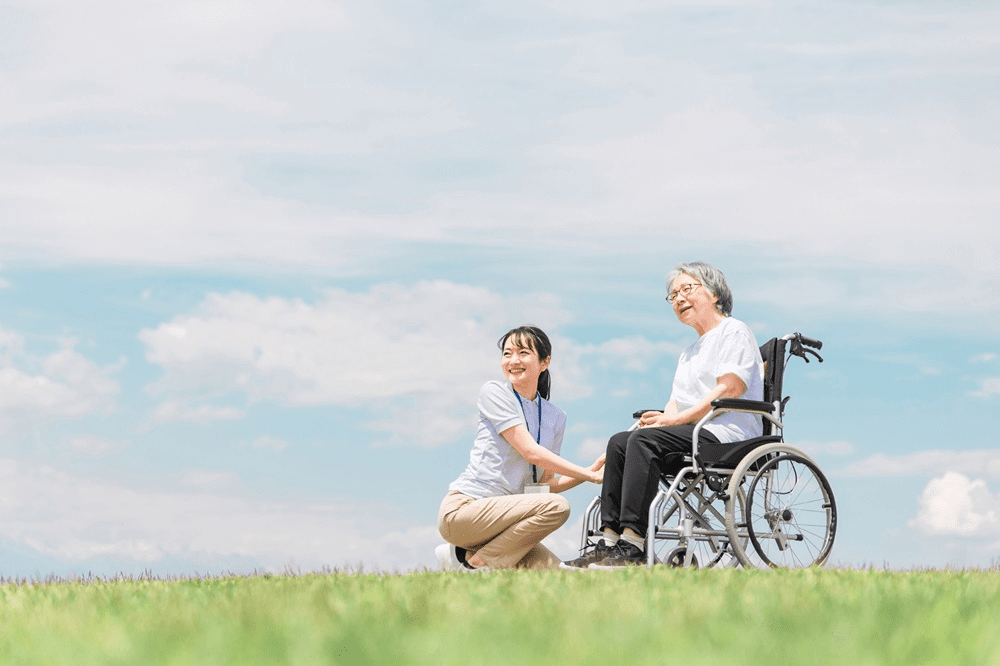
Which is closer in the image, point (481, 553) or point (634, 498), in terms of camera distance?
point (634, 498)

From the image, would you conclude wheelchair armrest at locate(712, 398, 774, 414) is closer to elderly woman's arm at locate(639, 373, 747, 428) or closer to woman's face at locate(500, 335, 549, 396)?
elderly woman's arm at locate(639, 373, 747, 428)

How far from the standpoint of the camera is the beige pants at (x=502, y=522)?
17.5ft

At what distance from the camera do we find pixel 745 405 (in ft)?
17.6

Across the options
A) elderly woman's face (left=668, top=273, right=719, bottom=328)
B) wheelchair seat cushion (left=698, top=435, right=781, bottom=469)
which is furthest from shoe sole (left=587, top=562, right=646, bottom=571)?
elderly woman's face (left=668, top=273, right=719, bottom=328)

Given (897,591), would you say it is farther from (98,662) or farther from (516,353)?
(98,662)

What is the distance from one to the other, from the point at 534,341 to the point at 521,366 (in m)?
0.14

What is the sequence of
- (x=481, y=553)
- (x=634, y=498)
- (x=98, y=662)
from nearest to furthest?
(x=98, y=662) < (x=634, y=498) < (x=481, y=553)

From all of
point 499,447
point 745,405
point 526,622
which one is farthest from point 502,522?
point 526,622

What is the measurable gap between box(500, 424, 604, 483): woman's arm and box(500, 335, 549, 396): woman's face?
0.26 m

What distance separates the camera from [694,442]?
5219mm

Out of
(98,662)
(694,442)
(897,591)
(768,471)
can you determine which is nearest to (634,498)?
(694,442)

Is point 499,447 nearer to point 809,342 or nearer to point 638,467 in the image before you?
point 638,467

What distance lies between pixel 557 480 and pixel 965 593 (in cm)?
225

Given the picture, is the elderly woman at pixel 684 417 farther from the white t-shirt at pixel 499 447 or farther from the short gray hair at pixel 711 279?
the white t-shirt at pixel 499 447
